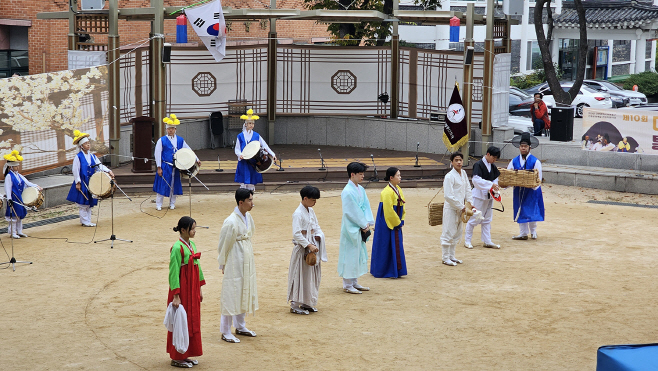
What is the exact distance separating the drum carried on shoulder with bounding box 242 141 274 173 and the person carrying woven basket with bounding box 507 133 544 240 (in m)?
4.42

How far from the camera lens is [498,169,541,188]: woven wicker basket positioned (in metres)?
12.1

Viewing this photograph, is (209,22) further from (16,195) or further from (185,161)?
(16,195)

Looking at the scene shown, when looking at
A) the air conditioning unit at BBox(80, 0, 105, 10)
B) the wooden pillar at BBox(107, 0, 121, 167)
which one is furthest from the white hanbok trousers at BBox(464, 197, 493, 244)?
the air conditioning unit at BBox(80, 0, 105, 10)

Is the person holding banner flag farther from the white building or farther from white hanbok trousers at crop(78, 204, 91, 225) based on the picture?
the white building

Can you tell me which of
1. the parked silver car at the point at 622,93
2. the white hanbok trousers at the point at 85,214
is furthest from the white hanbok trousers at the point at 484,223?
the parked silver car at the point at 622,93

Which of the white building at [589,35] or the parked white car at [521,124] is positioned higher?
the white building at [589,35]

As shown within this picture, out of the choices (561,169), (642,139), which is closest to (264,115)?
(561,169)

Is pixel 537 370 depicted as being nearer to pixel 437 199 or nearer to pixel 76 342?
pixel 76 342

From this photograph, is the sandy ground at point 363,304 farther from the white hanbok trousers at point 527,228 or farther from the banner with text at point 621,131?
the banner with text at point 621,131

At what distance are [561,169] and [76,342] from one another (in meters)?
11.9

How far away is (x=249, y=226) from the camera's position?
786cm

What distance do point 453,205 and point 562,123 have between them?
7941mm

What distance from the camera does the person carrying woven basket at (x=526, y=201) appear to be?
12.2m

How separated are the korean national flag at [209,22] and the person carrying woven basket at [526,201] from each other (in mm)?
6435
